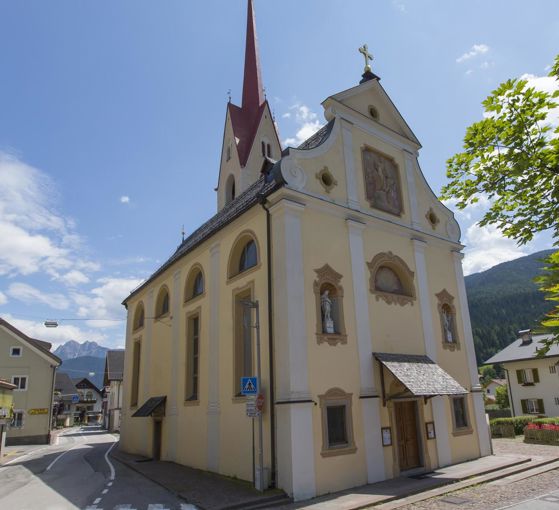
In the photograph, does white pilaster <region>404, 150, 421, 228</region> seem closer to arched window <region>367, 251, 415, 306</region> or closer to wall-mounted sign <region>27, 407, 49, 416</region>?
arched window <region>367, 251, 415, 306</region>

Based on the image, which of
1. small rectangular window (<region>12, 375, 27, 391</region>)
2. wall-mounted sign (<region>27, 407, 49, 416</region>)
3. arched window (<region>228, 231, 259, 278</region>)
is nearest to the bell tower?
arched window (<region>228, 231, 259, 278</region>)

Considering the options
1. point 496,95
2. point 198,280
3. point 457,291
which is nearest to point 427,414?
point 457,291

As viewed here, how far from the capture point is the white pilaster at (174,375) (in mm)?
18031

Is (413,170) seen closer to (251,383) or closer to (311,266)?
(311,266)

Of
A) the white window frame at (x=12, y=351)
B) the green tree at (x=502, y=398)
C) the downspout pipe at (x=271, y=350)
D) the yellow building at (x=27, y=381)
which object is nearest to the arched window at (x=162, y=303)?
the downspout pipe at (x=271, y=350)

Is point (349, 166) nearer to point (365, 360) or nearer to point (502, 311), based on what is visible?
point (365, 360)

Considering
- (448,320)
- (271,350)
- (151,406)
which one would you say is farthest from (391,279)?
(151,406)

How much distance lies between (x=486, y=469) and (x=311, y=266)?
7.97 meters

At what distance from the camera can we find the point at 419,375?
13.7 m

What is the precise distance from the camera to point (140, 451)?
21.6 metres

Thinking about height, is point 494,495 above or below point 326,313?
below

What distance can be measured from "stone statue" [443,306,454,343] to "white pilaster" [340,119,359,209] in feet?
19.5

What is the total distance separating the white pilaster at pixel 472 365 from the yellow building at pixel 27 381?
30.9m

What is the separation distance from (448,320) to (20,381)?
32.5 m
